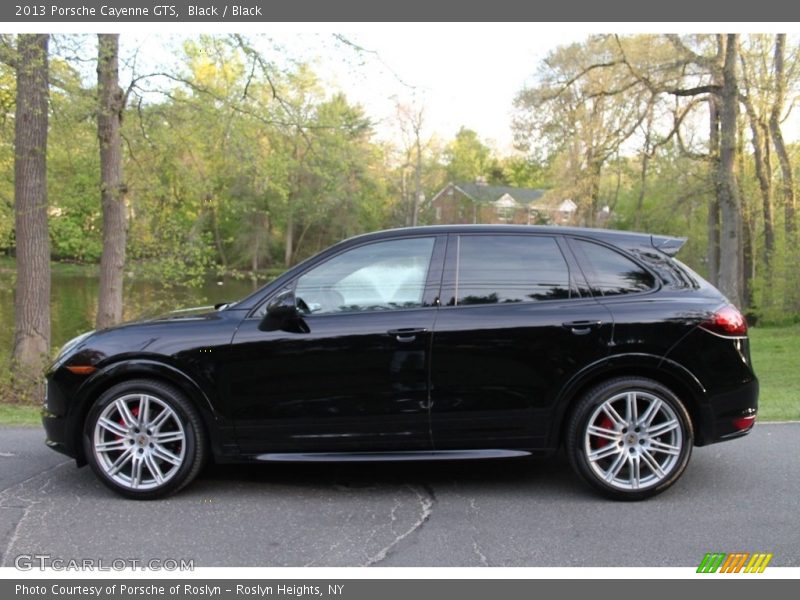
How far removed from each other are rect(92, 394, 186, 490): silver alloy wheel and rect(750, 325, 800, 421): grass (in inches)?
226

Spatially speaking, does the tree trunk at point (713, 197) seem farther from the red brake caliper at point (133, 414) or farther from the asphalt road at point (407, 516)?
the red brake caliper at point (133, 414)

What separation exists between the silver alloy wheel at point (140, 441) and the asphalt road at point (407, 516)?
0.17 m

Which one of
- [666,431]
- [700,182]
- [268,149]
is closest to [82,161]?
[268,149]

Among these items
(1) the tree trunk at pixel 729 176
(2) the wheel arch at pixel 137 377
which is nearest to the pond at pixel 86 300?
(2) the wheel arch at pixel 137 377

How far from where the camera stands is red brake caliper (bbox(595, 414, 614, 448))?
14.3 feet

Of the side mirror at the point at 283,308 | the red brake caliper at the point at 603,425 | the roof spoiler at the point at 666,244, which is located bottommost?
the red brake caliper at the point at 603,425

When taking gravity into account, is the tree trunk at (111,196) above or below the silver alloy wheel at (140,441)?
above

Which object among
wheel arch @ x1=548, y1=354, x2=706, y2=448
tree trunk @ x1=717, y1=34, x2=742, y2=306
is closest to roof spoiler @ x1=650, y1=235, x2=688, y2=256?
wheel arch @ x1=548, y1=354, x2=706, y2=448

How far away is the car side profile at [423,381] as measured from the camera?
431cm

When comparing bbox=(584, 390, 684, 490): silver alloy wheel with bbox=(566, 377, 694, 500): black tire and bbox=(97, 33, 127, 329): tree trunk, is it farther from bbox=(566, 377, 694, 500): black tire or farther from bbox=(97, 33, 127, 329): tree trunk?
bbox=(97, 33, 127, 329): tree trunk

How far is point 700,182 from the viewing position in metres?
25.8

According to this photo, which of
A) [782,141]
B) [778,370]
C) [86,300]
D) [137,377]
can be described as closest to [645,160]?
[782,141]

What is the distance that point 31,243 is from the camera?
11031 mm

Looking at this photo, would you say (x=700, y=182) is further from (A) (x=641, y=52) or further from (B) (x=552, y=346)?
(B) (x=552, y=346)
